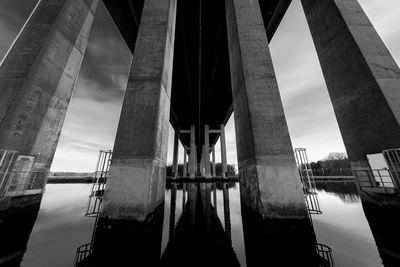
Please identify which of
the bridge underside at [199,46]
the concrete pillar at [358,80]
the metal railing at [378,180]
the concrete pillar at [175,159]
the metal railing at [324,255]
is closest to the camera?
the metal railing at [324,255]

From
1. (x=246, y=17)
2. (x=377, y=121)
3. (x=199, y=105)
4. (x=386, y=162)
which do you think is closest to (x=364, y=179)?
(x=386, y=162)

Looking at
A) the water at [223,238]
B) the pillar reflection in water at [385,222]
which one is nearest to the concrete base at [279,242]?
the water at [223,238]

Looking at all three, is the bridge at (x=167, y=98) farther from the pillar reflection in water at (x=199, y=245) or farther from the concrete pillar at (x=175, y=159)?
the concrete pillar at (x=175, y=159)

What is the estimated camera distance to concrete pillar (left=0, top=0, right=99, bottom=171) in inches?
220

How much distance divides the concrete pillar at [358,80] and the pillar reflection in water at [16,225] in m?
10.0

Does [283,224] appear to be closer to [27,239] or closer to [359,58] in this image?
[27,239]

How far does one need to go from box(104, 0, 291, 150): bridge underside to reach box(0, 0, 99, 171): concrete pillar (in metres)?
4.67

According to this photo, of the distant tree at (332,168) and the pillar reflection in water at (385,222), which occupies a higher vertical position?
the distant tree at (332,168)

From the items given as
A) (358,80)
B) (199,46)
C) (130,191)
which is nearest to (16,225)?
(130,191)

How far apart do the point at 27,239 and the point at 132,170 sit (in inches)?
97.0

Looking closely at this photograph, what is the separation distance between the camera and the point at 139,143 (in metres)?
4.92

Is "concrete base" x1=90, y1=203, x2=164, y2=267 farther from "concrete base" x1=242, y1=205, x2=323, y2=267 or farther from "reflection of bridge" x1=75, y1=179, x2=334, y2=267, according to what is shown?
"concrete base" x1=242, y1=205, x2=323, y2=267

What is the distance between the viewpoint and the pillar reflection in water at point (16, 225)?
269 centimetres

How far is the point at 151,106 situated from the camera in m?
5.27
